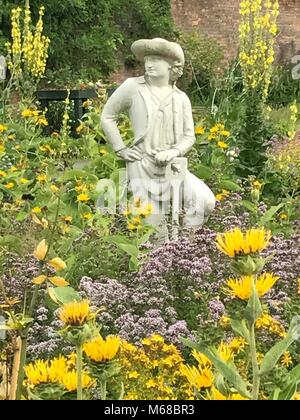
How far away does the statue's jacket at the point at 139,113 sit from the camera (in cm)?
496

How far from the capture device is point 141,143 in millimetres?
4984

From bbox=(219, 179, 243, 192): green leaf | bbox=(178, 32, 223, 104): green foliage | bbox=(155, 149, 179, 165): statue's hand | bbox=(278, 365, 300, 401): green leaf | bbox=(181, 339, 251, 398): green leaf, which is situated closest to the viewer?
bbox=(181, 339, 251, 398): green leaf

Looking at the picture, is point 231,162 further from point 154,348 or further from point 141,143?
Answer: point 154,348

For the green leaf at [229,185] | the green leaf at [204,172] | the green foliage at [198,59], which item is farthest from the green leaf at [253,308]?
the green foliage at [198,59]

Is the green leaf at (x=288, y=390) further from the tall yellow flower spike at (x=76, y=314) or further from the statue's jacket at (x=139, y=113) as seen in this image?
the statue's jacket at (x=139, y=113)

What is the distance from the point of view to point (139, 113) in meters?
4.98

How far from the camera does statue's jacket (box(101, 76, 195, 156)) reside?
4957 millimetres

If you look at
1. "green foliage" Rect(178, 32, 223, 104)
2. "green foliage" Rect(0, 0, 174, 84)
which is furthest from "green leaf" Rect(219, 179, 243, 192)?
"green foliage" Rect(178, 32, 223, 104)

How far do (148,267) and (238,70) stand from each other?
328 inches

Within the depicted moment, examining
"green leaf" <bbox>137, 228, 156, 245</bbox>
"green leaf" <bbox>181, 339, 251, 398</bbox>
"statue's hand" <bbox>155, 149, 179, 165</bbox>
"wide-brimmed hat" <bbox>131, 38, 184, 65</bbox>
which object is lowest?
"green leaf" <bbox>181, 339, 251, 398</bbox>

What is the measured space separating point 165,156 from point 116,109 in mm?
460

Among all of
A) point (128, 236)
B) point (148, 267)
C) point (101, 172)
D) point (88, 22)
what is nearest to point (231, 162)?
point (101, 172)

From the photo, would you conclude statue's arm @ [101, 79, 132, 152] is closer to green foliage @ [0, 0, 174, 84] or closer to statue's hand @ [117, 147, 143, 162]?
statue's hand @ [117, 147, 143, 162]

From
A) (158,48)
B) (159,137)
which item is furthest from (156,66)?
(159,137)
